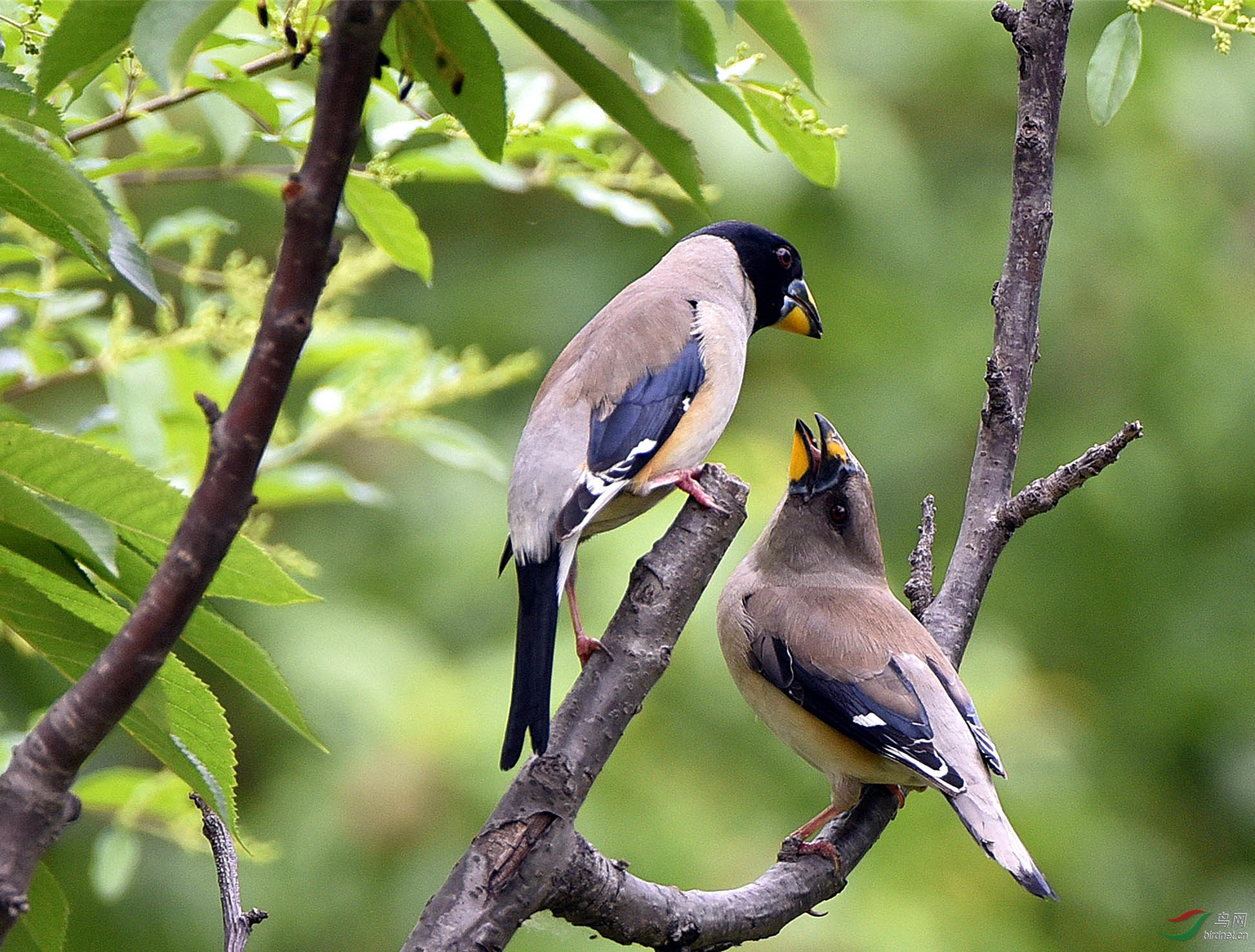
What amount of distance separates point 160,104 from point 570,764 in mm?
1216

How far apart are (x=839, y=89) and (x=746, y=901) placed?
493 centimetres

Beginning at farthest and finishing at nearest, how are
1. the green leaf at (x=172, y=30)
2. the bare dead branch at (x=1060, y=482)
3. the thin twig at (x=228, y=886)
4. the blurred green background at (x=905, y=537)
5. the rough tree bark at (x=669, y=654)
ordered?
the blurred green background at (x=905, y=537) → the bare dead branch at (x=1060, y=482) → the rough tree bark at (x=669, y=654) → the thin twig at (x=228, y=886) → the green leaf at (x=172, y=30)

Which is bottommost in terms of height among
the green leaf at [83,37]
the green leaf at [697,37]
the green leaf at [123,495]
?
the green leaf at [123,495]

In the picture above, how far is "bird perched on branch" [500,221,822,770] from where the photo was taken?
262cm

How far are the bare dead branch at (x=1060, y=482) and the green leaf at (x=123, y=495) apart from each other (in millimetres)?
1588

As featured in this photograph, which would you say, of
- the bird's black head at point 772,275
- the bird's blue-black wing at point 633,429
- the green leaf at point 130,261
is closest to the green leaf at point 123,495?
the green leaf at point 130,261

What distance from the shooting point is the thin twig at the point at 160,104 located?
6.75 ft

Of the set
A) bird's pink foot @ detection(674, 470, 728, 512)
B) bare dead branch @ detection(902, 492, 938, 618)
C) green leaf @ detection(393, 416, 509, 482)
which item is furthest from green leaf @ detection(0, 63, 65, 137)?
bare dead branch @ detection(902, 492, 938, 618)

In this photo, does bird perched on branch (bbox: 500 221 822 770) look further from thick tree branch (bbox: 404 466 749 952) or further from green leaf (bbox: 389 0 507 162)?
green leaf (bbox: 389 0 507 162)

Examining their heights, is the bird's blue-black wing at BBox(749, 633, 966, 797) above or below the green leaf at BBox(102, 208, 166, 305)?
below

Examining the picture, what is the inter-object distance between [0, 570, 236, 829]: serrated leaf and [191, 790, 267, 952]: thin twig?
0.55 ft

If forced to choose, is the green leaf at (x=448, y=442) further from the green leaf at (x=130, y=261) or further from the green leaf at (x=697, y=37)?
the green leaf at (x=697, y=37)

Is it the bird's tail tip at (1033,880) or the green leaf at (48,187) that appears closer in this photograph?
the green leaf at (48,187)

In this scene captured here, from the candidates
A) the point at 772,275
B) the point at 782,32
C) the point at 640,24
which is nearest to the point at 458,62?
the point at 640,24
